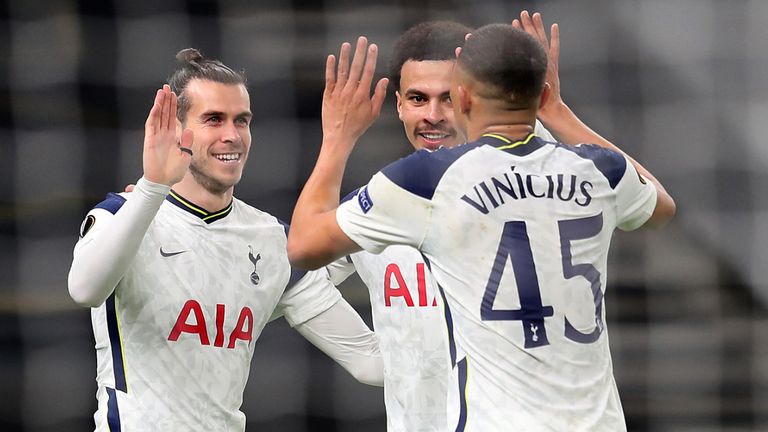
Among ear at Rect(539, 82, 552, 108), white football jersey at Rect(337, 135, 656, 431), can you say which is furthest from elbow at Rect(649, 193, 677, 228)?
ear at Rect(539, 82, 552, 108)

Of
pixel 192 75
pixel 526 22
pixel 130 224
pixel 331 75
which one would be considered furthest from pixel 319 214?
pixel 192 75

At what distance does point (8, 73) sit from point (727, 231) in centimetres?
388

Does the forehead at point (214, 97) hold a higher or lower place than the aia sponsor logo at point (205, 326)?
higher

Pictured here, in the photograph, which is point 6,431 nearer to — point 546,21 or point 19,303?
point 19,303

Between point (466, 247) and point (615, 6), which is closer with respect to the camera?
point (466, 247)

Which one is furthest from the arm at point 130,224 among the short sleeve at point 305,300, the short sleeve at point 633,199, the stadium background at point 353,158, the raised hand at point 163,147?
the stadium background at point 353,158

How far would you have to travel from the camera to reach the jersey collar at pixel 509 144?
3.23m

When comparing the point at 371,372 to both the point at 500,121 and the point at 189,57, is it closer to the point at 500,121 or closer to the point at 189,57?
the point at 189,57

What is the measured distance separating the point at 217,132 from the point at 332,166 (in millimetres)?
1042

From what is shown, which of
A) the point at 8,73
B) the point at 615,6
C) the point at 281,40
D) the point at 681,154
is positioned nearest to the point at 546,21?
the point at 615,6

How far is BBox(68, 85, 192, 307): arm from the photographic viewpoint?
3.73 m

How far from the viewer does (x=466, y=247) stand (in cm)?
318

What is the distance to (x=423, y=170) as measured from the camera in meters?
3.19

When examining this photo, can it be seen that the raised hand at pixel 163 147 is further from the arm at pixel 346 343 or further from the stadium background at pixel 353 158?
the stadium background at pixel 353 158
